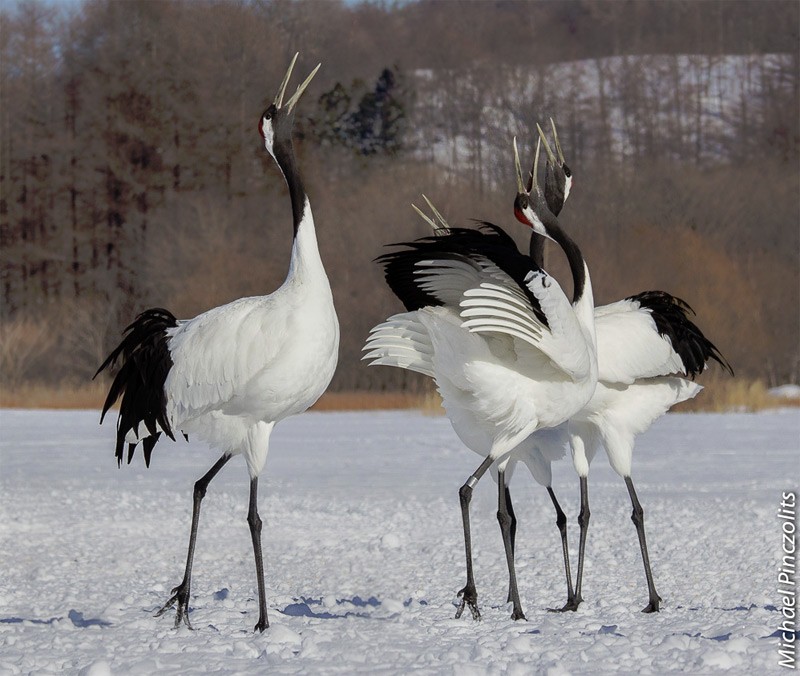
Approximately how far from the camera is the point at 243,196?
37688 mm

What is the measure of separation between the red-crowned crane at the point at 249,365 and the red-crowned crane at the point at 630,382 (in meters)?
1.25

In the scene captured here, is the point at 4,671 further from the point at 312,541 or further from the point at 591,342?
the point at 312,541

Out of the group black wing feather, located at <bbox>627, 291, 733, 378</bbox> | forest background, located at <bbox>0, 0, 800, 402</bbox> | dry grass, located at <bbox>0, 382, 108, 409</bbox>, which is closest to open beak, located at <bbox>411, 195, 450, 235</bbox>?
black wing feather, located at <bbox>627, 291, 733, 378</bbox>

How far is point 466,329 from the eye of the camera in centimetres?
638

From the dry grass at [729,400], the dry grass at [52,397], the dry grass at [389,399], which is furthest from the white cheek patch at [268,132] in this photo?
the dry grass at [52,397]

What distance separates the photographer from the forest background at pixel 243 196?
30.4 metres

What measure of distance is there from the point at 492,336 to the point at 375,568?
7.78ft

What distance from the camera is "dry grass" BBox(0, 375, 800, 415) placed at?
2225cm

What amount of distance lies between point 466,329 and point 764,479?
6.94 metres

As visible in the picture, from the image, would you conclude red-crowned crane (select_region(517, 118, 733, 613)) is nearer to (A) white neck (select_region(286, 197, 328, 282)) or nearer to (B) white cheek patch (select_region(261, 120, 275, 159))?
(A) white neck (select_region(286, 197, 328, 282))

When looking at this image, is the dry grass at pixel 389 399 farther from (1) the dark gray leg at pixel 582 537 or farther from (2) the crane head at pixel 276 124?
(2) the crane head at pixel 276 124

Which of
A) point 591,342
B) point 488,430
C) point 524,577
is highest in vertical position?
point 591,342

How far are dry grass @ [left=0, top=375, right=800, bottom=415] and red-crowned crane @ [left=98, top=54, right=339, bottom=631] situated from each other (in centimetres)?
1419

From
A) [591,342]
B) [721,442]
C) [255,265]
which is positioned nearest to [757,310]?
[255,265]
